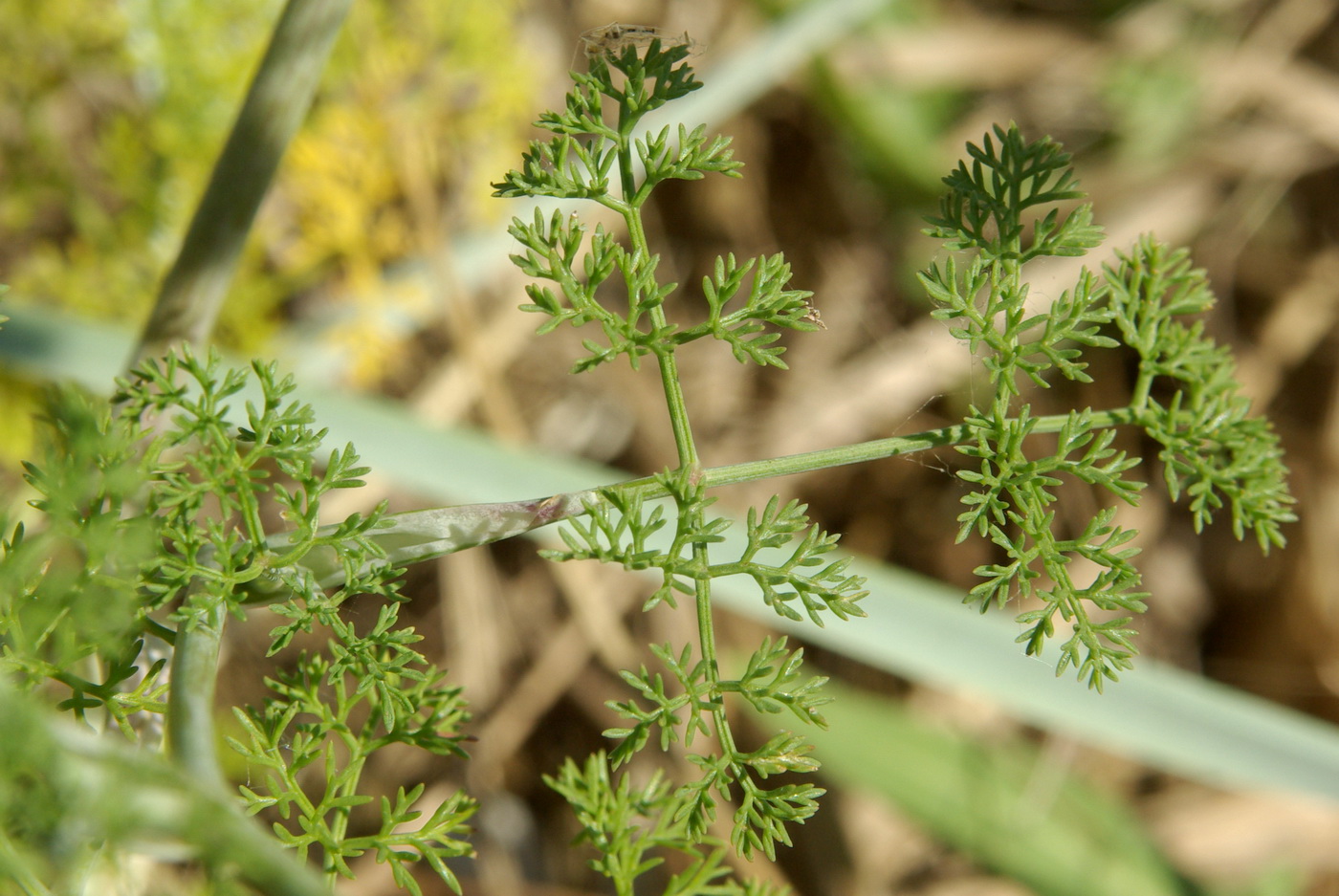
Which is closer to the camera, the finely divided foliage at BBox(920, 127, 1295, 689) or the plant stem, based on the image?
the finely divided foliage at BBox(920, 127, 1295, 689)

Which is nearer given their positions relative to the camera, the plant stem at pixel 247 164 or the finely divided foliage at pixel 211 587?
the finely divided foliage at pixel 211 587

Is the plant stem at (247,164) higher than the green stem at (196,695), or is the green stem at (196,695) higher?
the plant stem at (247,164)

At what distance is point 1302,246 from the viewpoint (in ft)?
7.89

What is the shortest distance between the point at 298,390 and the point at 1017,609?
1362 millimetres

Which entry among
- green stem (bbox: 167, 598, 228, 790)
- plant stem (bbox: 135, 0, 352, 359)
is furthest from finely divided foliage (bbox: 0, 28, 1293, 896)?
plant stem (bbox: 135, 0, 352, 359)

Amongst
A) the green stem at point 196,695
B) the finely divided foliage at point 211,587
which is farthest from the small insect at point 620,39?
the green stem at point 196,695

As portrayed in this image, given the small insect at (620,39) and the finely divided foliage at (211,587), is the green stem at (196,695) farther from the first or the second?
the small insect at (620,39)

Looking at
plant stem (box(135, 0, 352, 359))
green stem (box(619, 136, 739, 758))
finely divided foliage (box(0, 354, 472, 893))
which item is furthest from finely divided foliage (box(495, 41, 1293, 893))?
plant stem (box(135, 0, 352, 359))

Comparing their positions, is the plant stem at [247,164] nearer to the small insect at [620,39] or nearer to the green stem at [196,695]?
the small insect at [620,39]

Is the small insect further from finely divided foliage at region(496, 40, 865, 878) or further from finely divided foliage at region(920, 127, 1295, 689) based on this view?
finely divided foliage at region(920, 127, 1295, 689)

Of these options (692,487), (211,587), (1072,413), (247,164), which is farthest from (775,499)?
(247,164)

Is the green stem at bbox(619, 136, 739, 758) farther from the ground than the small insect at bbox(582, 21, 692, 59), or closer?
closer

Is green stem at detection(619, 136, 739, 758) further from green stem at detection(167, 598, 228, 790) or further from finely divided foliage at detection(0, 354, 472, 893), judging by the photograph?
green stem at detection(167, 598, 228, 790)

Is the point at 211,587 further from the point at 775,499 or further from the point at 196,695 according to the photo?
the point at 775,499
